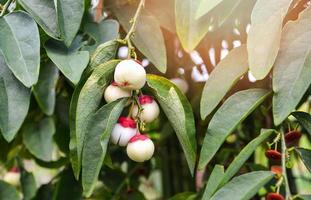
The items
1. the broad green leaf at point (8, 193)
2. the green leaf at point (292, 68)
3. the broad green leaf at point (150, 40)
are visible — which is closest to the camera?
the green leaf at point (292, 68)

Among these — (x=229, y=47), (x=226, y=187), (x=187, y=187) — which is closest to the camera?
(x=226, y=187)

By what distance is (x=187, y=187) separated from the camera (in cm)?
A: 116

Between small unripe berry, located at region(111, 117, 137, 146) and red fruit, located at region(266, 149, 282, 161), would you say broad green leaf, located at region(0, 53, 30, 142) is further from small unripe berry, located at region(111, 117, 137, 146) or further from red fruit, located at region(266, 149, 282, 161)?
red fruit, located at region(266, 149, 282, 161)

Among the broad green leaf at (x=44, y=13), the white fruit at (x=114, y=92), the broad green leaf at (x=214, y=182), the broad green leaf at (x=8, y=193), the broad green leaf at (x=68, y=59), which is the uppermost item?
the broad green leaf at (x=44, y=13)

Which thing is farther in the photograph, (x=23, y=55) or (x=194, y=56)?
(x=194, y=56)

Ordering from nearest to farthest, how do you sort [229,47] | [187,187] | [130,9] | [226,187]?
[226,187] → [130,9] → [229,47] → [187,187]

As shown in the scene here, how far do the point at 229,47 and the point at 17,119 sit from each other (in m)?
0.41

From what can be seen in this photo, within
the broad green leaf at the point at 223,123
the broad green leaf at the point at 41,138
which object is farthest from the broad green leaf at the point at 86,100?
the broad green leaf at the point at 41,138

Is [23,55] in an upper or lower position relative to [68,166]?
upper

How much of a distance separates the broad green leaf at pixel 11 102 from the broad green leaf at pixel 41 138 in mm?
275

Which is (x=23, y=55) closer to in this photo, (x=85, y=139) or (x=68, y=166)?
(x=85, y=139)

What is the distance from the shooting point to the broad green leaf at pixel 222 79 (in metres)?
0.61

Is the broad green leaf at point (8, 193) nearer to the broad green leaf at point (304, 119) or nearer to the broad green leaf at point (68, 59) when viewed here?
the broad green leaf at point (68, 59)

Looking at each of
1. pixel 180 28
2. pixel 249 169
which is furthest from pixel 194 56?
pixel 180 28
